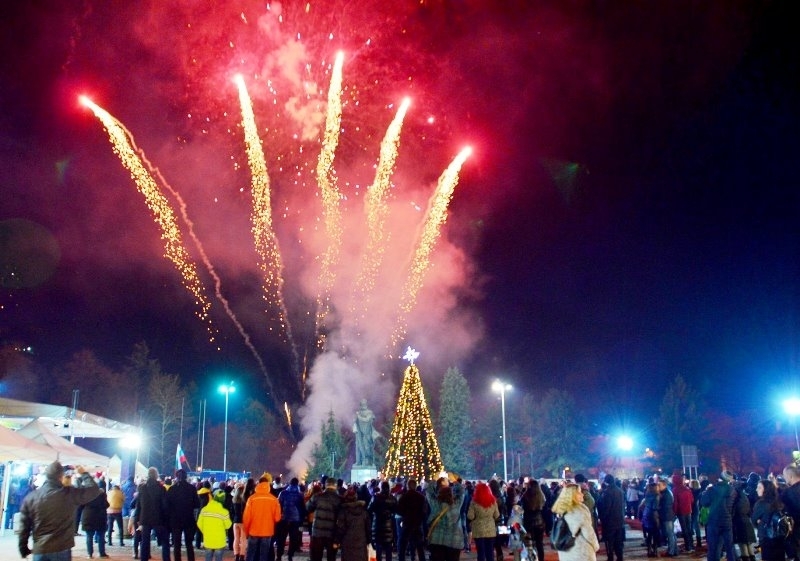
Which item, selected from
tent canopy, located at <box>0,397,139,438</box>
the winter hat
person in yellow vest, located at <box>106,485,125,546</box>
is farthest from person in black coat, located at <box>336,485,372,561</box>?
tent canopy, located at <box>0,397,139,438</box>

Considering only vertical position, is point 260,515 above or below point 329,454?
below

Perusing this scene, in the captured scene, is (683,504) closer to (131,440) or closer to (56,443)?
(56,443)

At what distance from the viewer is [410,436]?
3484cm

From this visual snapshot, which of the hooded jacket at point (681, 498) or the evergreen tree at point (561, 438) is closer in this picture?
the hooded jacket at point (681, 498)

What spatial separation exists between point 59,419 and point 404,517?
1781 centimetres

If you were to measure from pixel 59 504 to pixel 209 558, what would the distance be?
4487 millimetres

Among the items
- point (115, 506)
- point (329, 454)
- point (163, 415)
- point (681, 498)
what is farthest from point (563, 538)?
point (163, 415)

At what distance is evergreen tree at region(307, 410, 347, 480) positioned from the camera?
35438mm

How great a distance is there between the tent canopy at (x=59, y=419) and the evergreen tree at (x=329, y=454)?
31.6 feet

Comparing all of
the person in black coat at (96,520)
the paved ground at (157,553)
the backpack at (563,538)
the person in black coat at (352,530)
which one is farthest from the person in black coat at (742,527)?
the person in black coat at (96,520)

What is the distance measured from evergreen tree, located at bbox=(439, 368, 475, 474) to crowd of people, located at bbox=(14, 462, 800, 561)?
39.4 meters

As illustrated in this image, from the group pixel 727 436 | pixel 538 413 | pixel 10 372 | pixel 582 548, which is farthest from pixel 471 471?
pixel 582 548

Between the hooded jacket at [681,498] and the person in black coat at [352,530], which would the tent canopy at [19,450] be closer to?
the person in black coat at [352,530]

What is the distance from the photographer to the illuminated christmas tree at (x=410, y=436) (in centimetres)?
3444
